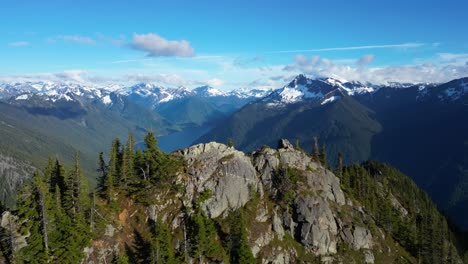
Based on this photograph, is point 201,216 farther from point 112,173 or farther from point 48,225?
point 48,225

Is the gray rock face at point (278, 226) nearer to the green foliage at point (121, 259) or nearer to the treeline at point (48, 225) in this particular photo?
the green foliage at point (121, 259)

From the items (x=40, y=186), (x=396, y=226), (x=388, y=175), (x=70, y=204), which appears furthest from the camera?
(x=388, y=175)

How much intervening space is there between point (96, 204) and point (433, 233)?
87.5 metres

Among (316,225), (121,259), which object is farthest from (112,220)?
(316,225)

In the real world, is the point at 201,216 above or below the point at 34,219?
below

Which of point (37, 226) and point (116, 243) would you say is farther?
point (116, 243)

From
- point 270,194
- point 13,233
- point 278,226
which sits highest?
point 13,233

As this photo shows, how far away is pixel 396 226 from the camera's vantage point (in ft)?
358

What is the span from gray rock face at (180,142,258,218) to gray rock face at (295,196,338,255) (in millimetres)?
12726

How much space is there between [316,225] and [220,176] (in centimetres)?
2462

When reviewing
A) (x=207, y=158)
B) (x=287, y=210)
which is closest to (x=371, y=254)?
(x=287, y=210)

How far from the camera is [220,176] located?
8631cm

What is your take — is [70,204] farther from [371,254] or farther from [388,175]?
[388,175]

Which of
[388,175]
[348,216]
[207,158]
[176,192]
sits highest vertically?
[207,158]
